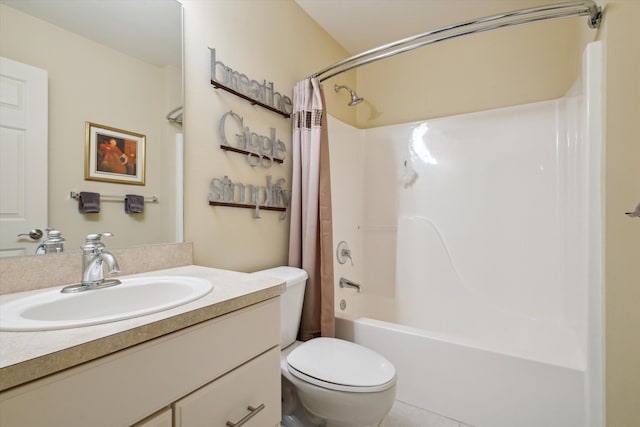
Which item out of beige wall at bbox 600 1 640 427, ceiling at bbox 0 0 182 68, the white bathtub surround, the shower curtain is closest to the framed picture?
ceiling at bbox 0 0 182 68

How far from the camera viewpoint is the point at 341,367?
119cm

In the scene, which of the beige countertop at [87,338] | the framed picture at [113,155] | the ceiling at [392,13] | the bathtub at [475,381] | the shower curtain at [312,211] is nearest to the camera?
the beige countertop at [87,338]

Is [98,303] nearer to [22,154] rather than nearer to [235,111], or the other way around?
[22,154]

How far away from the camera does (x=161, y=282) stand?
95cm

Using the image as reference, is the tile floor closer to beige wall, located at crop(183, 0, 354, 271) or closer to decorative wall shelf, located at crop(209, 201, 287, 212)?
beige wall, located at crop(183, 0, 354, 271)

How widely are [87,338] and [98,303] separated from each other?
406mm

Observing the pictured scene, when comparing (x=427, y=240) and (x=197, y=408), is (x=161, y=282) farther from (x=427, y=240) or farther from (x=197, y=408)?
(x=427, y=240)

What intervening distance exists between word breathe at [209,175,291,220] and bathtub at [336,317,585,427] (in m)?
0.81

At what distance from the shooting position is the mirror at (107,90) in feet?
2.94

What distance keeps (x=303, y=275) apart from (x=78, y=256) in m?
0.92

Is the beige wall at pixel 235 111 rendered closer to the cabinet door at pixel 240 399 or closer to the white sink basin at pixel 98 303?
the white sink basin at pixel 98 303

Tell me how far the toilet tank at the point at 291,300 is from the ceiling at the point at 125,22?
105 centimetres

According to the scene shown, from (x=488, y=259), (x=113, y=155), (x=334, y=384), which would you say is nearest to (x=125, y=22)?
(x=113, y=155)

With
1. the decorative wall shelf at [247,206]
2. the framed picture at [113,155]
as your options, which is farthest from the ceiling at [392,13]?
the framed picture at [113,155]
